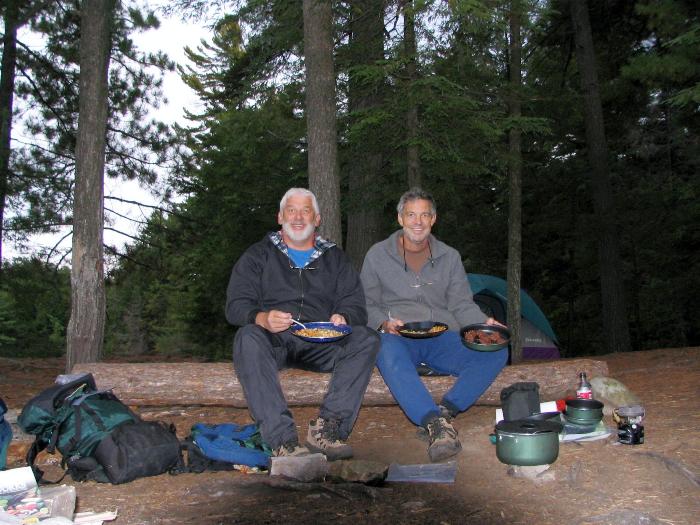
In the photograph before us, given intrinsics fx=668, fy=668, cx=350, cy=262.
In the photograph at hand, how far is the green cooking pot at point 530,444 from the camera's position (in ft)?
10.5

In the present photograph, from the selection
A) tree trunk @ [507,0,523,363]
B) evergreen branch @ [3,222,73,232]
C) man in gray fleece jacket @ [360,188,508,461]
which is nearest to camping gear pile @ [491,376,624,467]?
man in gray fleece jacket @ [360,188,508,461]

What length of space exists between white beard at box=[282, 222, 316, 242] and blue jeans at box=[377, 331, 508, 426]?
2.63 feet

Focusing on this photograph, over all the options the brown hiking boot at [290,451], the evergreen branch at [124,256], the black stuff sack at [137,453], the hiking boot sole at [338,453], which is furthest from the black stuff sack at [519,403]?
the evergreen branch at [124,256]

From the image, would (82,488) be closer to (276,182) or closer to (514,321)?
(514,321)

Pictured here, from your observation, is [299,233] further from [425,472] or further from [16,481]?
[16,481]

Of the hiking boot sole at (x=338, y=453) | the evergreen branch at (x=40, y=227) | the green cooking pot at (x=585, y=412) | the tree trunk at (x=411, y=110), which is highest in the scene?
the tree trunk at (x=411, y=110)

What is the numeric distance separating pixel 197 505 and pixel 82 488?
2.28 feet

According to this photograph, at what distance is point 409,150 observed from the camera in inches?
316

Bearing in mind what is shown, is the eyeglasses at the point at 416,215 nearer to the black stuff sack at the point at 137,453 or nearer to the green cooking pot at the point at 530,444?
the green cooking pot at the point at 530,444

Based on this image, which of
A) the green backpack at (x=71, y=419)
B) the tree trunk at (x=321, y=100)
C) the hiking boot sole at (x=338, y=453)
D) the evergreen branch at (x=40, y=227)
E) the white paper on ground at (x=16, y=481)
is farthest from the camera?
the evergreen branch at (x=40, y=227)

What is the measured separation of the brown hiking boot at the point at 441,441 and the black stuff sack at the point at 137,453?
1.34 m

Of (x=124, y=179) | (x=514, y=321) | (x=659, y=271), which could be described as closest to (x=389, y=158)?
(x=514, y=321)

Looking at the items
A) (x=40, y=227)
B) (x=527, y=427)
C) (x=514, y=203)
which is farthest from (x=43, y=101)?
(x=527, y=427)

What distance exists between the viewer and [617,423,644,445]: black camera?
3.59 metres
